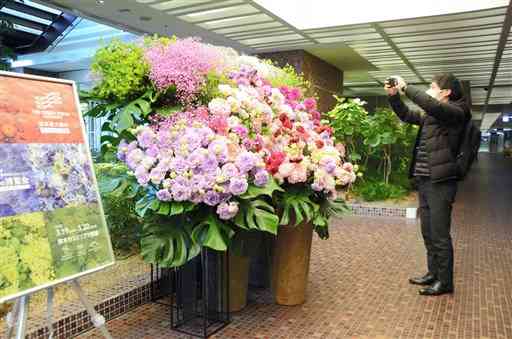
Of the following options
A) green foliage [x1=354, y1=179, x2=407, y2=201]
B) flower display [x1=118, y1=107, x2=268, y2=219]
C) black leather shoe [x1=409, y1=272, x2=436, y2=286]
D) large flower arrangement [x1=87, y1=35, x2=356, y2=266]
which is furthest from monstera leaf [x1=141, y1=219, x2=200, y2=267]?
green foliage [x1=354, y1=179, x2=407, y2=201]

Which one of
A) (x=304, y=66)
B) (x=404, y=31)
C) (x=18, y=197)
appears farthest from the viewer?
(x=304, y=66)

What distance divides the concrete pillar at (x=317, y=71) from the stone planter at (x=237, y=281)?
5.94 metres

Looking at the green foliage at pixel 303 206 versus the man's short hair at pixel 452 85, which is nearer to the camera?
the green foliage at pixel 303 206

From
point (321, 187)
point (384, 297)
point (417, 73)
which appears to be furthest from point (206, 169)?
point (417, 73)

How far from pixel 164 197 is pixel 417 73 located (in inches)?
386

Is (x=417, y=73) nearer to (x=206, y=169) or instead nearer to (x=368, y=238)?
(x=368, y=238)

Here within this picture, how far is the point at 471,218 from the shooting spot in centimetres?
609

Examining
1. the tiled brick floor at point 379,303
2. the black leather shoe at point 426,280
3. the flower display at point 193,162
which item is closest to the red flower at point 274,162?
the flower display at point 193,162

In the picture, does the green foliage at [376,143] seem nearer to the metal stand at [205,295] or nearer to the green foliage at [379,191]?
the green foliage at [379,191]

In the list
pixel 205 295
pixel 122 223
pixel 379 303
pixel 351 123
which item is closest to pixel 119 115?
pixel 205 295

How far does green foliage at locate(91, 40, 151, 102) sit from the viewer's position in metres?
2.21

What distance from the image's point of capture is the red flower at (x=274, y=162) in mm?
2359

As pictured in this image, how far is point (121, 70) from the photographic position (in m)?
2.21

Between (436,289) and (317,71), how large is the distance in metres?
6.54
